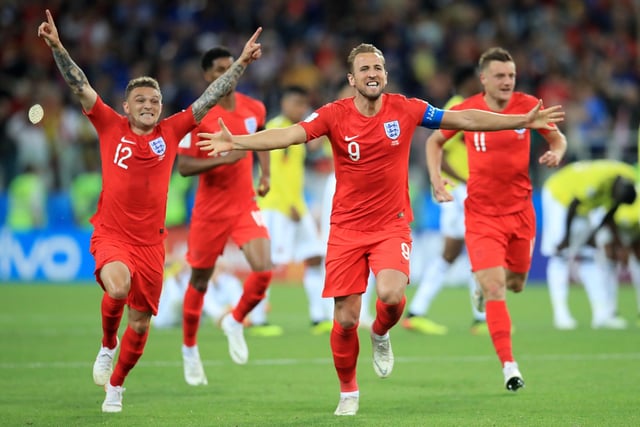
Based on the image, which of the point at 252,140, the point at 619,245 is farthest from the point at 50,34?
the point at 619,245

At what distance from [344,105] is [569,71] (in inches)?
731

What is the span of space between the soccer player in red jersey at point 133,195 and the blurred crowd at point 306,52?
545 inches

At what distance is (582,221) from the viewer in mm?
15734

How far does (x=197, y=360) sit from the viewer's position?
10.0m

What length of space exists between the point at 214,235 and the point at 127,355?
2.21 m

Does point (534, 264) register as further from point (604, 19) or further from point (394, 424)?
point (394, 424)

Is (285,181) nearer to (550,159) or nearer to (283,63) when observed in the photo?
(550,159)

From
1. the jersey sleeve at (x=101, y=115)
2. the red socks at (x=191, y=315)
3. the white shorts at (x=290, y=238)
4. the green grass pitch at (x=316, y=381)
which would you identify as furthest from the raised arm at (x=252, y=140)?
the white shorts at (x=290, y=238)

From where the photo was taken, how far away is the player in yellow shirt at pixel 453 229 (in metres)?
13.5

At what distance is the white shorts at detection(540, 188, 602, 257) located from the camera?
15289 mm

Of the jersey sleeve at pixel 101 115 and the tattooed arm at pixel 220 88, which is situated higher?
the tattooed arm at pixel 220 88

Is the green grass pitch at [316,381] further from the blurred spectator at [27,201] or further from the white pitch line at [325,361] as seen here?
the blurred spectator at [27,201]

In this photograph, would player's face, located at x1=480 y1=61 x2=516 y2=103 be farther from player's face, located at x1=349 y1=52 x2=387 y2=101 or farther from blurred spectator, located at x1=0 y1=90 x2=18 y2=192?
blurred spectator, located at x1=0 y1=90 x2=18 y2=192

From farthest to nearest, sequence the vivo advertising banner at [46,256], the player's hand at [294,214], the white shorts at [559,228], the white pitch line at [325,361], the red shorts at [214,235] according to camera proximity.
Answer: the vivo advertising banner at [46,256] < the white shorts at [559,228] < the player's hand at [294,214] < the white pitch line at [325,361] < the red shorts at [214,235]
